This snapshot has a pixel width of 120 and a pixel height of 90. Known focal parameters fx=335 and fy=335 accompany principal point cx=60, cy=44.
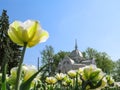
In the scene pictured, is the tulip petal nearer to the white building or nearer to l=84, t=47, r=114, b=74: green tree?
the white building

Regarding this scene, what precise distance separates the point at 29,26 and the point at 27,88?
0.37m

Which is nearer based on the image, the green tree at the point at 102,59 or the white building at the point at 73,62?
the white building at the point at 73,62

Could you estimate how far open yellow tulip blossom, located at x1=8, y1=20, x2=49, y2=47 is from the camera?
6.11ft

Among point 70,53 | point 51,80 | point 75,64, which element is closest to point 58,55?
point 70,53

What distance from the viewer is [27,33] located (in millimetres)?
1870

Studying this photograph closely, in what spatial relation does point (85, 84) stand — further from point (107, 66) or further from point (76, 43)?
point (76, 43)

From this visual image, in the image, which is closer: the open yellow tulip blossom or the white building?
the open yellow tulip blossom

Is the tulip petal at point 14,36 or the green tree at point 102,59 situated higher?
the green tree at point 102,59

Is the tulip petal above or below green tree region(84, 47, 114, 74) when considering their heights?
below

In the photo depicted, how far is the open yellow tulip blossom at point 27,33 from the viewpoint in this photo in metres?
1.86

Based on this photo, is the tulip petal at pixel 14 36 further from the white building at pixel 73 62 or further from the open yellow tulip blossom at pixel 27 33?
the white building at pixel 73 62

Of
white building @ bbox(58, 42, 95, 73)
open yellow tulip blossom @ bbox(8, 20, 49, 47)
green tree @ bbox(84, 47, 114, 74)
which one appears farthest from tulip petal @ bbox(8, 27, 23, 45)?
green tree @ bbox(84, 47, 114, 74)

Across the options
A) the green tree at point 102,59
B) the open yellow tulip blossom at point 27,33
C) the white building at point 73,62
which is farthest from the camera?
the green tree at point 102,59

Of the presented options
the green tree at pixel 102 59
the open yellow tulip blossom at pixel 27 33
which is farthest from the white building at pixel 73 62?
the open yellow tulip blossom at pixel 27 33
